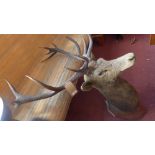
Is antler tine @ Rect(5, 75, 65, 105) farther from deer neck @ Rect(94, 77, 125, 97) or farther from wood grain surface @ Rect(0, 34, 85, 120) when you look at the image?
deer neck @ Rect(94, 77, 125, 97)

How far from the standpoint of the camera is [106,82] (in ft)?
2.29

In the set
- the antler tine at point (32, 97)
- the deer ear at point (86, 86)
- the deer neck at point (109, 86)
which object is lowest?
the deer neck at point (109, 86)

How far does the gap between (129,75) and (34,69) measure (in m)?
0.26

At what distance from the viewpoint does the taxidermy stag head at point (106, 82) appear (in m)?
0.60

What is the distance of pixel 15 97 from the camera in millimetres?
551

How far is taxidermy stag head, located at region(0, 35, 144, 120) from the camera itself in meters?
0.60

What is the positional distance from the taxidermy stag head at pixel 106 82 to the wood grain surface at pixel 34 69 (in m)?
0.01

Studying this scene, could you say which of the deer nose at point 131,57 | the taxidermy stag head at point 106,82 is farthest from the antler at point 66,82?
the deer nose at point 131,57

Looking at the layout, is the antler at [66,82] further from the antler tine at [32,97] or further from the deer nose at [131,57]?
the deer nose at [131,57]

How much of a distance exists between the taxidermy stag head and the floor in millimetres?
16
